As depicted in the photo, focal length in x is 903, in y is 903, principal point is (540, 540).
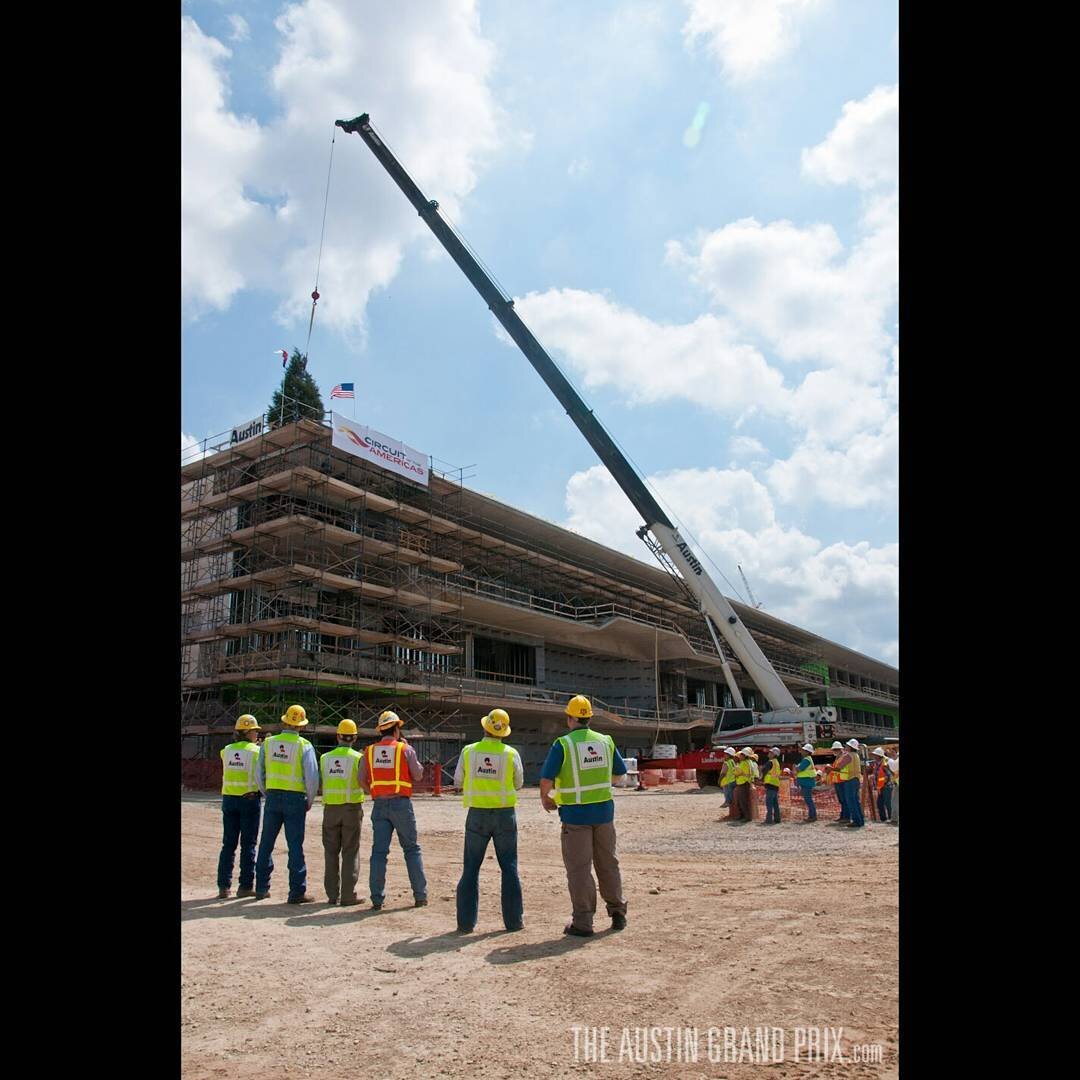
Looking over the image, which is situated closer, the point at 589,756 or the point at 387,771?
the point at 589,756

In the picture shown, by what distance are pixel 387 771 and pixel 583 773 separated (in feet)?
7.31

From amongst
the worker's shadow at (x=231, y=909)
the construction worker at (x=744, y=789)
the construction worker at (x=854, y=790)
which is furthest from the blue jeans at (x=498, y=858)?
the construction worker at (x=744, y=789)

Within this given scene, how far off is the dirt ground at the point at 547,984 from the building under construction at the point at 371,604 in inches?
893

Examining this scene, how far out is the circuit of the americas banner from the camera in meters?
33.2

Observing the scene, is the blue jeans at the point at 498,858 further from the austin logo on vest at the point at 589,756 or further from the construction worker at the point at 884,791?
the construction worker at the point at 884,791

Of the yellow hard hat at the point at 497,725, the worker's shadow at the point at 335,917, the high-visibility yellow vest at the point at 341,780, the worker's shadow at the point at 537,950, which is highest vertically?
the yellow hard hat at the point at 497,725

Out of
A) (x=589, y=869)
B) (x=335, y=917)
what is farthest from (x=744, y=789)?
(x=589, y=869)

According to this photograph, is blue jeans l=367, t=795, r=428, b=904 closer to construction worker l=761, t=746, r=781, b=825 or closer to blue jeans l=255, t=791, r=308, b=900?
blue jeans l=255, t=791, r=308, b=900

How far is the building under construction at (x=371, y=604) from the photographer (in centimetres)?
3266

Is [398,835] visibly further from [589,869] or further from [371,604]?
[371,604]

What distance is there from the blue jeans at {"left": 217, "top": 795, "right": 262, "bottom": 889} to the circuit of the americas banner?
24.1m

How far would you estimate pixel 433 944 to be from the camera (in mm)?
7102
